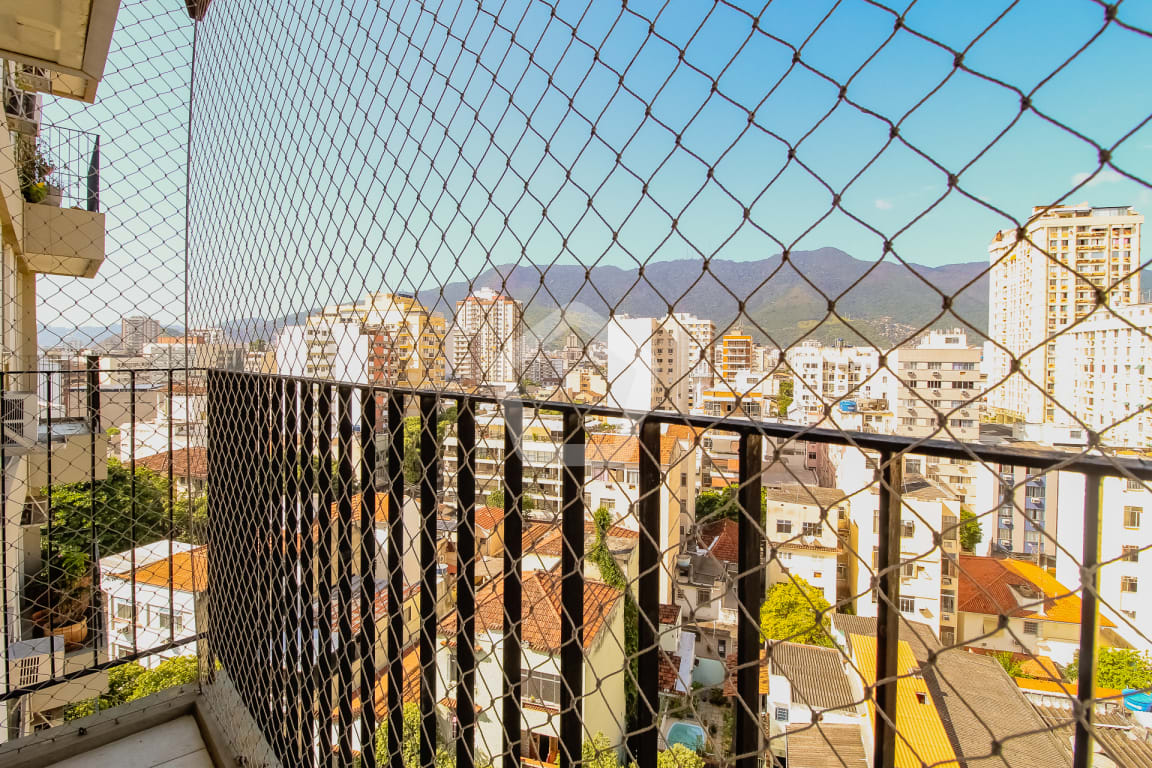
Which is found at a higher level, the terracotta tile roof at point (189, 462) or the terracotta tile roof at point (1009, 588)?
the terracotta tile roof at point (1009, 588)

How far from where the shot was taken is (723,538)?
63 cm

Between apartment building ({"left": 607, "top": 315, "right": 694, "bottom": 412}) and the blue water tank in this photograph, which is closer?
the blue water tank

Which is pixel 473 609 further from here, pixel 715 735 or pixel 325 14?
pixel 325 14

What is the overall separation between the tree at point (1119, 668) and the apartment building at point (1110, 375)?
5.9 inches

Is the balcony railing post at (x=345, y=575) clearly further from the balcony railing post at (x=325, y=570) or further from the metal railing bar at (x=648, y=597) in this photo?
the metal railing bar at (x=648, y=597)

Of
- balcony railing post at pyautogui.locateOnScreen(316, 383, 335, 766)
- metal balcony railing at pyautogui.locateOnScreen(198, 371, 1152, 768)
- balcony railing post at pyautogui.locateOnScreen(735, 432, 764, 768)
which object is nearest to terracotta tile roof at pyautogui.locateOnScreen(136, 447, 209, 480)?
metal balcony railing at pyautogui.locateOnScreen(198, 371, 1152, 768)

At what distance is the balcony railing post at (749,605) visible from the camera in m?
0.57

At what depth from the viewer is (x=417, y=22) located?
3.25 feet

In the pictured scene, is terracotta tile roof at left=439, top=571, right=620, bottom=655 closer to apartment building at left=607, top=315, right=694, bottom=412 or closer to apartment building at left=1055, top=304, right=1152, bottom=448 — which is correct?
apartment building at left=607, top=315, right=694, bottom=412

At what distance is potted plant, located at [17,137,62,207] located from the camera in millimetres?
3365

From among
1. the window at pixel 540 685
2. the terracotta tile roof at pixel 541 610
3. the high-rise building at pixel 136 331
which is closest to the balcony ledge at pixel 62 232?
the high-rise building at pixel 136 331

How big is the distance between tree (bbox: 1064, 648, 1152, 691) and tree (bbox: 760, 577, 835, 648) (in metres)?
0.16

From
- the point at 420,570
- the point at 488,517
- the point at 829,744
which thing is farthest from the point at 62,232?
the point at 829,744

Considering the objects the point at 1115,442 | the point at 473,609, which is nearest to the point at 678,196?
the point at 1115,442
